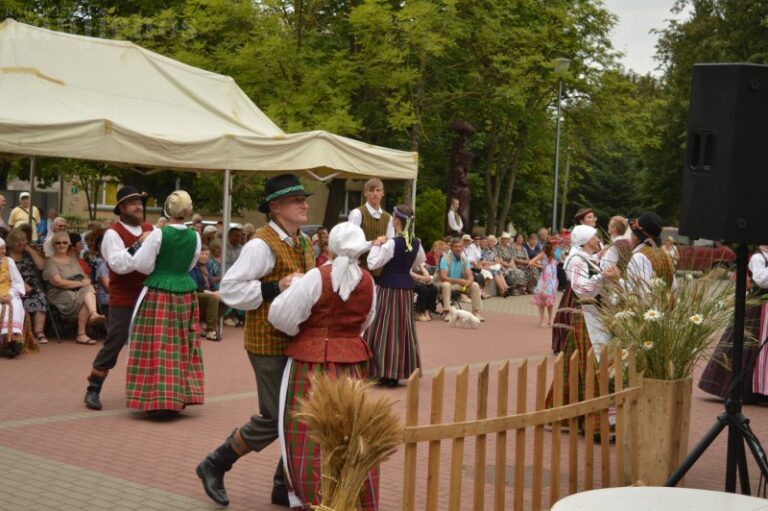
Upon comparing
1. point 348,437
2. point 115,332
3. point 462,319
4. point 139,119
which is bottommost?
point 462,319

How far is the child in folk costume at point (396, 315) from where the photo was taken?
1053cm

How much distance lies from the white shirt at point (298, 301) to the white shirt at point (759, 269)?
19.8ft

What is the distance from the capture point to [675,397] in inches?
243

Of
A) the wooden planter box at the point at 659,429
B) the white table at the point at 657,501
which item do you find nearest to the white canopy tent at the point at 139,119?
the wooden planter box at the point at 659,429

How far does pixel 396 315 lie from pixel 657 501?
6888 mm

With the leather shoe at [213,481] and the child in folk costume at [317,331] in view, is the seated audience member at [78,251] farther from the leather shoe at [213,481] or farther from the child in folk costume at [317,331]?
the child in folk costume at [317,331]

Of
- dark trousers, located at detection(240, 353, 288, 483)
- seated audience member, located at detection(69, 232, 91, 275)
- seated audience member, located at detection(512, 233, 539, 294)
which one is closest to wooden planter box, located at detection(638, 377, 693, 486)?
dark trousers, located at detection(240, 353, 288, 483)

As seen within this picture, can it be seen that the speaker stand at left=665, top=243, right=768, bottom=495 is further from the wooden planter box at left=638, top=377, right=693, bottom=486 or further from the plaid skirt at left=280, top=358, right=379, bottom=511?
the plaid skirt at left=280, top=358, right=379, bottom=511

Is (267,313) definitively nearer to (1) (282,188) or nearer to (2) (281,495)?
(1) (282,188)

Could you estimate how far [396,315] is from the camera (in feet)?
34.8

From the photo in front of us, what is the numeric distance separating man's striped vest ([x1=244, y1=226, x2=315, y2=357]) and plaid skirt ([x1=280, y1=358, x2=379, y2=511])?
369 mm

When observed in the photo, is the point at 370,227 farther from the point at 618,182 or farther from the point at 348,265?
the point at 618,182

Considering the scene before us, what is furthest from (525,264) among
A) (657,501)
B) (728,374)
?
(657,501)

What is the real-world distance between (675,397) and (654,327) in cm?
42
